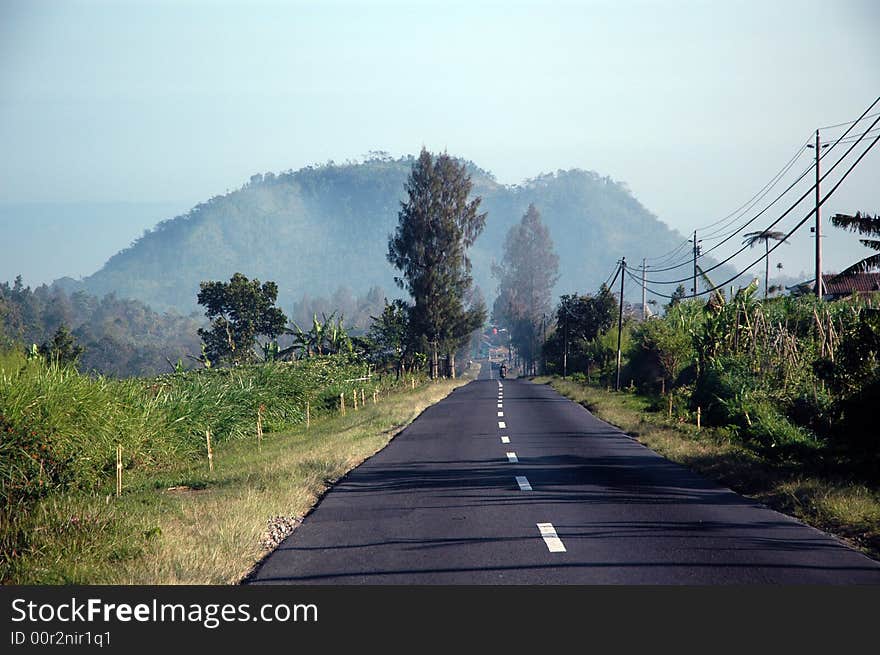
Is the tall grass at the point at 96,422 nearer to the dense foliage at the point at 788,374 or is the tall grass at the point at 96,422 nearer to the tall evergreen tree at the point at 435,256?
the dense foliage at the point at 788,374

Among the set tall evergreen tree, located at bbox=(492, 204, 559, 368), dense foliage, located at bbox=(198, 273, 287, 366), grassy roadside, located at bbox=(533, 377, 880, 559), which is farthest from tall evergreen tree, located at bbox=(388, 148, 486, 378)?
tall evergreen tree, located at bbox=(492, 204, 559, 368)

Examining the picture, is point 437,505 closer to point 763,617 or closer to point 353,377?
point 763,617

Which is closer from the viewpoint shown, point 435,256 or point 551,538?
point 551,538

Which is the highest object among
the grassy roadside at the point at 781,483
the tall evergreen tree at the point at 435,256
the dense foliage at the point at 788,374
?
the tall evergreen tree at the point at 435,256

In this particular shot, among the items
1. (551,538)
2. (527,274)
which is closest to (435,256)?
(551,538)

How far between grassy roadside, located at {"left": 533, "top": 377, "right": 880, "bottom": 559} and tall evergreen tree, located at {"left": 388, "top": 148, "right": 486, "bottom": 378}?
52.3 meters

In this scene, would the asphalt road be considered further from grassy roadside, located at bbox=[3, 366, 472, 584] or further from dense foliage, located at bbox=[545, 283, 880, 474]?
dense foliage, located at bbox=[545, 283, 880, 474]

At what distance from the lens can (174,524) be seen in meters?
10.9

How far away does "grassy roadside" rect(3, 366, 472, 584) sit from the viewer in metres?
8.48

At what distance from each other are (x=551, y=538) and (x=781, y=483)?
18.0 ft

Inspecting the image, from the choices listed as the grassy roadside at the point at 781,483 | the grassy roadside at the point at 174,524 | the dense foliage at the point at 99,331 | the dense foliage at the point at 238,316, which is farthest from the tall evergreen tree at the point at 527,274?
the grassy roadside at the point at 174,524

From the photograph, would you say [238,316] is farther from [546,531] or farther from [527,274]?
[527,274]

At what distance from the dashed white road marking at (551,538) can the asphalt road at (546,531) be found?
0.04 ft

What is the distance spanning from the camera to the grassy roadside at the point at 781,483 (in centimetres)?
1059
